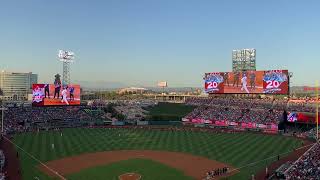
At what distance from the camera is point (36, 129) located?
71062 mm

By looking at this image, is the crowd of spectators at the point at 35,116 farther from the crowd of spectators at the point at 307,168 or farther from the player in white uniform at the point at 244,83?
the crowd of spectators at the point at 307,168

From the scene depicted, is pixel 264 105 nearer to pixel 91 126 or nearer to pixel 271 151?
pixel 271 151

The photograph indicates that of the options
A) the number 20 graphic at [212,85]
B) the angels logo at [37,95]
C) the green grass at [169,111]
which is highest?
the number 20 graphic at [212,85]

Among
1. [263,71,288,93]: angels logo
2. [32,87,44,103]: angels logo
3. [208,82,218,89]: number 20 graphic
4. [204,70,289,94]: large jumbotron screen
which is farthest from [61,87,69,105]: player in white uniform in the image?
[263,71,288,93]: angels logo

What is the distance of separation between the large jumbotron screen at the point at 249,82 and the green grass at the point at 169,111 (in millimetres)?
10898

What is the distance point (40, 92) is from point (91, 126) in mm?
14349

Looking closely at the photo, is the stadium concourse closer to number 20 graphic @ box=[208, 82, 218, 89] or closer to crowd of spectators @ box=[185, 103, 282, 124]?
crowd of spectators @ box=[185, 103, 282, 124]

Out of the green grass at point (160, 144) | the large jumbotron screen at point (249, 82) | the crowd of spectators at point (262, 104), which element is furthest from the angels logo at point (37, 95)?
the crowd of spectators at point (262, 104)

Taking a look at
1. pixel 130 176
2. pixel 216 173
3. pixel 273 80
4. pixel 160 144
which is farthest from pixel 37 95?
pixel 273 80

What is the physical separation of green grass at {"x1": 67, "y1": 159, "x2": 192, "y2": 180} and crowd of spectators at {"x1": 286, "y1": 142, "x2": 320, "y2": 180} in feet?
35.2

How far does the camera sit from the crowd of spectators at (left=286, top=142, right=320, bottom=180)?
28859 mm

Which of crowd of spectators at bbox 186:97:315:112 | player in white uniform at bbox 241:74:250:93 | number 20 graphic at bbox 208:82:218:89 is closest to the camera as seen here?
crowd of spectators at bbox 186:97:315:112

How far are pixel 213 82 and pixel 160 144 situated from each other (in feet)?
107

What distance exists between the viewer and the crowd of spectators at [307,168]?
94.7 feet
